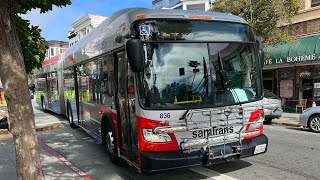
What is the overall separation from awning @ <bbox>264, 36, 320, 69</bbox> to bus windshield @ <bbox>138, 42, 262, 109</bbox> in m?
12.6

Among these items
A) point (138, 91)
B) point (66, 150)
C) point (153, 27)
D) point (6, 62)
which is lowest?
point (66, 150)

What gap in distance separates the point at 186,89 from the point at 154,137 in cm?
93

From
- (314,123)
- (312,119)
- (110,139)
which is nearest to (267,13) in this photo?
(312,119)

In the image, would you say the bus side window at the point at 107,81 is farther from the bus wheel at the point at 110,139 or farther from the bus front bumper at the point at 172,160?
the bus front bumper at the point at 172,160

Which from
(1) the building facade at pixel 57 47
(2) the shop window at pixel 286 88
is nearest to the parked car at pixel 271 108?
(2) the shop window at pixel 286 88

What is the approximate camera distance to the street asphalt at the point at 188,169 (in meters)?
6.10

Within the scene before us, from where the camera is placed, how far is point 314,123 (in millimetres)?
11492

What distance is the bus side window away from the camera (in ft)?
22.7

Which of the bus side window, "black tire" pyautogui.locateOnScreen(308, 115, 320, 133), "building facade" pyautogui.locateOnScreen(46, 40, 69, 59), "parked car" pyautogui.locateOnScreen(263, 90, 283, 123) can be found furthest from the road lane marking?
"building facade" pyautogui.locateOnScreen(46, 40, 69, 59)

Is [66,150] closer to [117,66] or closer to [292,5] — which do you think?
[117,66]

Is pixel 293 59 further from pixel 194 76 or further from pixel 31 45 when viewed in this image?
pixel 31 45

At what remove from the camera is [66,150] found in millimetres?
9188

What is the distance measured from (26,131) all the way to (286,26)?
1877 cm

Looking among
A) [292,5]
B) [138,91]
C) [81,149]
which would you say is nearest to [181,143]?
[138,91]
